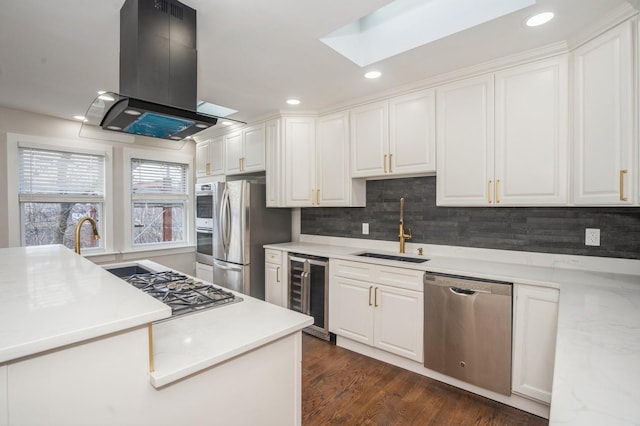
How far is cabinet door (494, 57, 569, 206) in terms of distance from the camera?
2070 millimetres

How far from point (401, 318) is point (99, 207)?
150 inches

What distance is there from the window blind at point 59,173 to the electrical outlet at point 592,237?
494 cm

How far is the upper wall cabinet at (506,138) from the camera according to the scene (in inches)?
82.2

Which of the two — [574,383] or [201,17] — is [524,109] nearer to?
[574,383]

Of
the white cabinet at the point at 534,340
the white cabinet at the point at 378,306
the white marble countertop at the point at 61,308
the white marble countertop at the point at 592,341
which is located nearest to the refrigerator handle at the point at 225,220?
the white cabinet at the point at 378,306

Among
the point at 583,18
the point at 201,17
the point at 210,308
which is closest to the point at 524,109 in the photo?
the point at 583,18

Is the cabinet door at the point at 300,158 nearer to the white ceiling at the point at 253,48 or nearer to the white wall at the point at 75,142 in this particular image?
the white ceiling at the point at 253,48

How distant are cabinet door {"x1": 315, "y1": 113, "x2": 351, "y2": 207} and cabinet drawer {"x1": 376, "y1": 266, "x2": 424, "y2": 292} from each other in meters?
0.91

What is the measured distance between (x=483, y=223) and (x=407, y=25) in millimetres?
1673

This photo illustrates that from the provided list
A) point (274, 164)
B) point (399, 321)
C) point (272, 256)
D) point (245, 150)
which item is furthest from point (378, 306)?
point (245, 150)

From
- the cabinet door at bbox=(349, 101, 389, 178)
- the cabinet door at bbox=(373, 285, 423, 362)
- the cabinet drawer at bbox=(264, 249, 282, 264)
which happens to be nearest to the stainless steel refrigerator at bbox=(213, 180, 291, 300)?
the cabinet drawer at bbox=(264, 249, 282, 264)

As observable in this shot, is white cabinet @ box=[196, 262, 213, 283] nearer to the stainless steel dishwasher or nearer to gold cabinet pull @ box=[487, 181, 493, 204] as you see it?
the stainless steel dishwasher

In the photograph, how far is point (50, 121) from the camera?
352cm

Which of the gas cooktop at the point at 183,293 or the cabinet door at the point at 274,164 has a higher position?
the cabinet door at the point at 274,164
